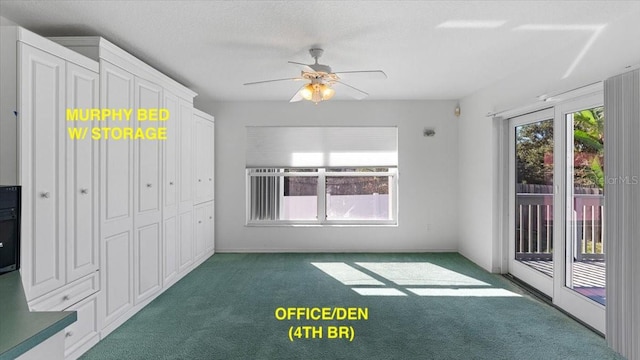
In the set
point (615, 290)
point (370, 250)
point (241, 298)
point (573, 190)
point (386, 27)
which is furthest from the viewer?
point (370, 250)

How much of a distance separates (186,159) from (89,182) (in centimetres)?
171

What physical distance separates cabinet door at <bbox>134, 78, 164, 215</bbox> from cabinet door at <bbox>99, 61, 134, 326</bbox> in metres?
0.12

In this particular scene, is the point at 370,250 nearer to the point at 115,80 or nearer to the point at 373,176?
the point at 373,176

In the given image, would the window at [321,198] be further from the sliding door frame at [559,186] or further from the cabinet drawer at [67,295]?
the cabinet drawer at [67,295]

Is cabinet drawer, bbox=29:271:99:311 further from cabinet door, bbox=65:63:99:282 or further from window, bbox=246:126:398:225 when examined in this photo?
window, bbox=246:126:398:225

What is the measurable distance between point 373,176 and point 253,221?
210 centimetres

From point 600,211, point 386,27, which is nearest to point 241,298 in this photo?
point 386,27

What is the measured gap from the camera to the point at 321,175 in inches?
215

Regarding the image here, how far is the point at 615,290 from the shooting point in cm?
239

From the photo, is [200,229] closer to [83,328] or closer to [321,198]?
[321,198]

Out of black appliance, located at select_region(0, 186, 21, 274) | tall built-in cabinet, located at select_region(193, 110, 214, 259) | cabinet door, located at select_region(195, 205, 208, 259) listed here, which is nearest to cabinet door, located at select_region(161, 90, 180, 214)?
tall built-in cabinet, located at select_region(193, 110, 214, 259)


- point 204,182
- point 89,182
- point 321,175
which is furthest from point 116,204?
point 321,175

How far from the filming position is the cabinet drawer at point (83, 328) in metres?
2.29

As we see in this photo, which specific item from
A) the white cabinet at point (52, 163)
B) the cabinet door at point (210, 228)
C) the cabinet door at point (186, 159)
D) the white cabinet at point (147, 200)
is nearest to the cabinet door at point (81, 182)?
the white cabinet at point (52, 163)
